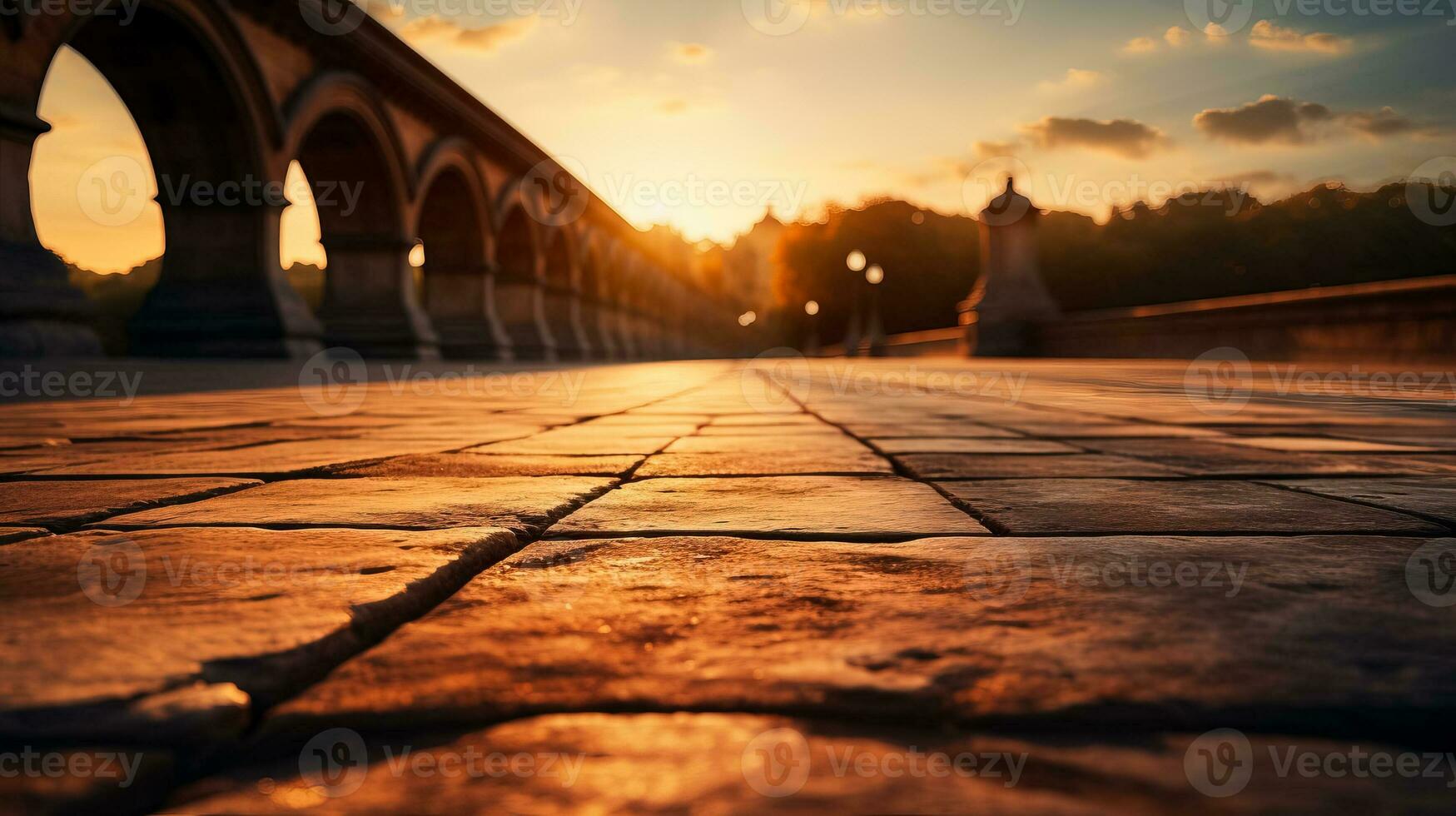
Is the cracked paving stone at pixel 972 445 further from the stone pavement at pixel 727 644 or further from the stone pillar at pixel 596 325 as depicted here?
the stone pillar at pixel 596 325

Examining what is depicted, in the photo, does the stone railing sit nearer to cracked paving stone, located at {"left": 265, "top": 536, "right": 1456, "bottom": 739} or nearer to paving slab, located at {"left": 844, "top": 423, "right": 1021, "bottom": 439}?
paving slab, located at {"left": 844, "top": 423, "right": 1021, "bottom": 439}

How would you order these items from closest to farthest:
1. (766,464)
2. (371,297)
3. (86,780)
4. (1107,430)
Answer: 1. (86,780)
2. (766,464)
3. (1107,430)
4. (371,297)

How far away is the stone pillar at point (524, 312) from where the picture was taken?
20.3m

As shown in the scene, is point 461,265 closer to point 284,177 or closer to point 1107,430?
point 284,177

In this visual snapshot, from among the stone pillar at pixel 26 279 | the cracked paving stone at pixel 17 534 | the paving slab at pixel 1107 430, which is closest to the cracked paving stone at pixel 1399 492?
the paving slab at pixel 1107 430

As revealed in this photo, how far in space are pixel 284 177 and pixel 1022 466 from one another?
1105 cm

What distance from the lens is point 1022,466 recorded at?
2.47 meters

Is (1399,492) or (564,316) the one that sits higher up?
(564,316)

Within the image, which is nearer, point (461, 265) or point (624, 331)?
point (461, 265)

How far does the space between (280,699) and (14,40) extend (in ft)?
28.7

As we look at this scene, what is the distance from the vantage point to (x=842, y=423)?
4074 millimetres

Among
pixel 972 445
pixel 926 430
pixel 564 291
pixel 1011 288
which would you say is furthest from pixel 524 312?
pixel 972 445

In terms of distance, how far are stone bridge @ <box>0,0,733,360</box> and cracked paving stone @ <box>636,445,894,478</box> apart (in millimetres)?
6446

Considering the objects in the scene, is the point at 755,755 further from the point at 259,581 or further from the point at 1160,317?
the point at 1160,317
